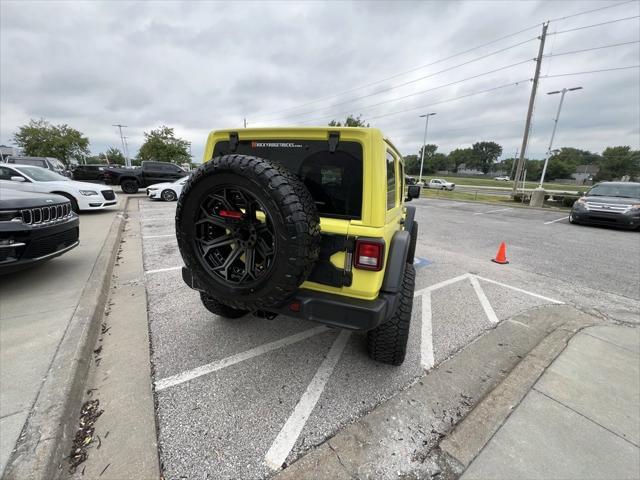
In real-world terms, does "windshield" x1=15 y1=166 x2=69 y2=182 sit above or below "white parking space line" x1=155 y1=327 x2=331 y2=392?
above

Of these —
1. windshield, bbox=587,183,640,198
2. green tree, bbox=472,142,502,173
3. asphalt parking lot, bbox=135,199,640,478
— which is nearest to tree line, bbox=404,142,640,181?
green tree, bbox=472,142,502,173

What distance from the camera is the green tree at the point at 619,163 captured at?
7439cm

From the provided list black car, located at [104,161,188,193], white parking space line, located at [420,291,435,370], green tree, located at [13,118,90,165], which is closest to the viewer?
white parking space line, located at [420,291,435,370]

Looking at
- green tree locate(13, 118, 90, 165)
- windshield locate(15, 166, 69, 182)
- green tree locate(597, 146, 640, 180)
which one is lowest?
green tree locate(597, 146, 640, 180)

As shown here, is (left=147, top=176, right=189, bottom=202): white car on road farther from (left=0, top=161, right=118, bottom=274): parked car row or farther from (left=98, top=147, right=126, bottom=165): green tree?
(left=98, top=147, right=126, bottom=165): green tree

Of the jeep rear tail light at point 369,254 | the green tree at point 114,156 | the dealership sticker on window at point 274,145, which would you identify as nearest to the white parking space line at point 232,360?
the jeep rear tail light at point 369,254

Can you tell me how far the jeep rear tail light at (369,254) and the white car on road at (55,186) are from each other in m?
8.82

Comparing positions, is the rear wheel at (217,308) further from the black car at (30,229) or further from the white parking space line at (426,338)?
the black car at (30,229)

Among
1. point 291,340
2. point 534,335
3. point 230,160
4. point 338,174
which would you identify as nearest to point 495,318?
point 534,335

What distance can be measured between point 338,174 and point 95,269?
4.18 metres

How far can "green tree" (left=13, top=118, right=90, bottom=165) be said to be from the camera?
36281 mm

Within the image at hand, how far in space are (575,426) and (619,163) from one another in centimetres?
11096

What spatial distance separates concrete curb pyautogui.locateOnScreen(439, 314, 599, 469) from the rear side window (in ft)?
5.27

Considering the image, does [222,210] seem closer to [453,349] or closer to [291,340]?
[291,340]
